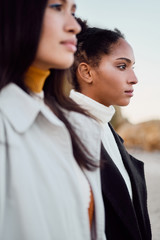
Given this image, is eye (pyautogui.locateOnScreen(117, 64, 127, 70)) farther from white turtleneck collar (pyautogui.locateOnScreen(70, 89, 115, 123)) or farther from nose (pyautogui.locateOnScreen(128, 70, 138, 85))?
white turtleneck collar (pyautogui.locateOnScreen(70, 89, 115, 123))

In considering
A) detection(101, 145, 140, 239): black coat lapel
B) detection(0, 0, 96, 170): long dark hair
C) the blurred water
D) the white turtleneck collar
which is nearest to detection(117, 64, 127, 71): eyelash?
the white turtleneck collar

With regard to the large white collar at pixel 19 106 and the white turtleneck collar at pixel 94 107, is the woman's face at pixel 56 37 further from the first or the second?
the white turtleneck collar at pixel 94 107

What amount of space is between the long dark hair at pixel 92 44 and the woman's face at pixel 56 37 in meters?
0.93

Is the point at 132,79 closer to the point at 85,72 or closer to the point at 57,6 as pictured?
the point at 85,72

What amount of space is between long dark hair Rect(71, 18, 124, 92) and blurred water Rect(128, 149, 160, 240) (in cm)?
312

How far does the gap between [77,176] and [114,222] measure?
587 millimetres

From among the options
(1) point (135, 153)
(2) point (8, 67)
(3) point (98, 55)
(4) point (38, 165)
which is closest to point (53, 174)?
(4) point (38, 165)

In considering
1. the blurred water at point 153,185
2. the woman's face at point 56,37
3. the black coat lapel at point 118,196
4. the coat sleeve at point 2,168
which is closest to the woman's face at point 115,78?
the black coat lapel at point 118,196

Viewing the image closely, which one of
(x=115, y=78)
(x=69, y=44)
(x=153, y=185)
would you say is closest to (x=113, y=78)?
(x=115, y=78)

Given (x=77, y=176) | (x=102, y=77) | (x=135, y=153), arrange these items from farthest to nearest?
1. (x=135, y=153)
2. (x=102, y=77)
3. (x=77, y=176)

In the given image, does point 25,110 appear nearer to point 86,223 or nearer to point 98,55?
point 86,223

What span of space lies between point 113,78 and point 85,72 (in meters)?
0.23

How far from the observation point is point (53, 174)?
1.17 meters

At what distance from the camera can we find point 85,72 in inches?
86.8
